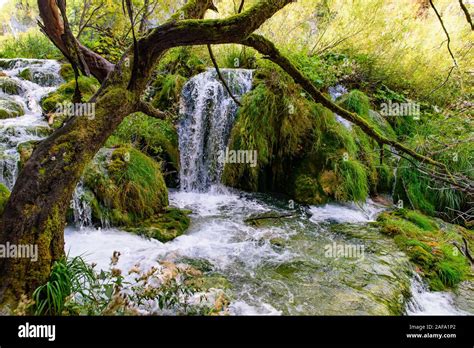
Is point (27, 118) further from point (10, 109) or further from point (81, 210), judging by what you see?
point (81, 210)

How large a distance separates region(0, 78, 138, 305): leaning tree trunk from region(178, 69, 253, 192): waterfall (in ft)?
15.0

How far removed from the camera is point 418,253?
4.28 metres

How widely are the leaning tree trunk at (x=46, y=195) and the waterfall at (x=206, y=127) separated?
15.0 feet

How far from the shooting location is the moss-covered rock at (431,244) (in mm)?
3945

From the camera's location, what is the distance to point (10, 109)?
6.67 meters

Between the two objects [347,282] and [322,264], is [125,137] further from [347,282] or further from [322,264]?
[347,282]

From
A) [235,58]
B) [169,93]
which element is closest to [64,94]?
[169,93]

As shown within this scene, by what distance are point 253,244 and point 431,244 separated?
2.87 meters

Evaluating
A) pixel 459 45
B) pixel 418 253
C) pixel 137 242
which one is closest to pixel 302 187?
pixel 418 253

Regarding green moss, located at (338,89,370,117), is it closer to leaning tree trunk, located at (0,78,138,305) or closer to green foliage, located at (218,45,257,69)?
green foliage, located at (218,45,257,69)

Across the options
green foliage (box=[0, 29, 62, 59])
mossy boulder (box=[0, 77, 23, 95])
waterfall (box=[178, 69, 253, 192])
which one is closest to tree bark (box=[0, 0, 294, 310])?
waterfall (box=[178, 69, 253, 192])

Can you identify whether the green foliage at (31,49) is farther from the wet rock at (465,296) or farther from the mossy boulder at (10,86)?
the wet rock at (465,296)

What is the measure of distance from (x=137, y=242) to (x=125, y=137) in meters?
2.89

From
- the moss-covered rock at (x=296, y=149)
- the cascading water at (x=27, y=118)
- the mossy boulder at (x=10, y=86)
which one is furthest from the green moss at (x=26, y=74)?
the moss-covered rock at (x=296, y=149)
